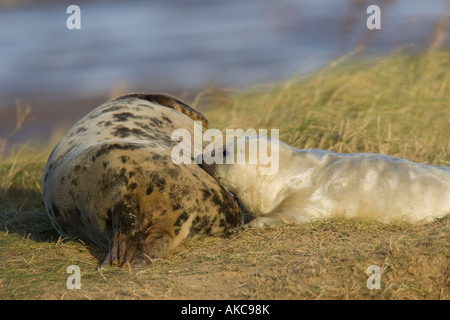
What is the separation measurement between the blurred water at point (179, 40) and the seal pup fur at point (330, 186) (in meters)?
3.69

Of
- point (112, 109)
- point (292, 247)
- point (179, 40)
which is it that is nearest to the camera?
point (292, 247)

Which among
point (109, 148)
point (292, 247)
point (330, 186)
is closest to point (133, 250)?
point (109, 148)

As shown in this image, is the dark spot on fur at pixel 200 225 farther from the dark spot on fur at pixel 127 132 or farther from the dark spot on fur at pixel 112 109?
the dark spot on fur at pixel 112 109

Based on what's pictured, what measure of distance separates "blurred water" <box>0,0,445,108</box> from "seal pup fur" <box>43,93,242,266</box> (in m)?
3.93

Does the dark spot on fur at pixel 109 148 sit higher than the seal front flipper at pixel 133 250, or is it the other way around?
the dark spot on fur at pixel 109 148

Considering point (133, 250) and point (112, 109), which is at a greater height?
point (112, 109)

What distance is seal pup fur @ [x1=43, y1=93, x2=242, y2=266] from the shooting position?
4406 mm

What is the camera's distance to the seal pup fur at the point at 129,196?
173 inches

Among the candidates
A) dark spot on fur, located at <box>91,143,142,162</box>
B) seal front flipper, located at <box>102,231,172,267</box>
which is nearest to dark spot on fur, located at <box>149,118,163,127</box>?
dark spot on fur, located at <box>91,143,142,162</box>

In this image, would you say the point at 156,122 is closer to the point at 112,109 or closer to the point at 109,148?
the point at 112,109

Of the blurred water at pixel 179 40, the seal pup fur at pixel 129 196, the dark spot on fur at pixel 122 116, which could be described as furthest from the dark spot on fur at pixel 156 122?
the blurred water at pixel 179 40

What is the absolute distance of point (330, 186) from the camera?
16.1ft

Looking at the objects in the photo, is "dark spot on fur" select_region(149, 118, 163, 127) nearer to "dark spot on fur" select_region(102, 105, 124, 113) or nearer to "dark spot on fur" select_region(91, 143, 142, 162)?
"dark spot on fur" select_region(102, 105, 124, 113)

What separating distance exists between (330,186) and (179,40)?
7.91m
